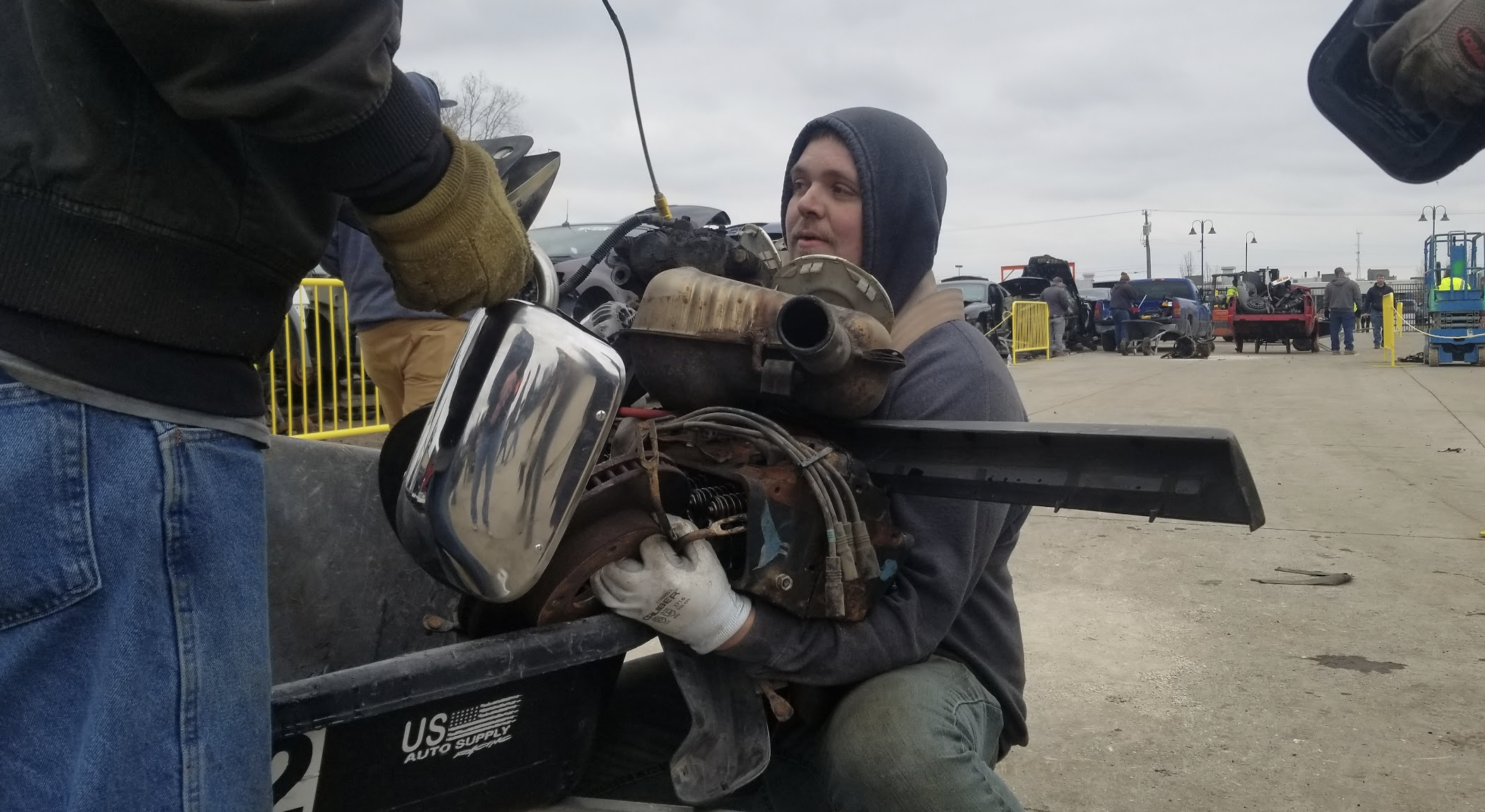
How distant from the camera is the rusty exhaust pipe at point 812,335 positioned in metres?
1.45

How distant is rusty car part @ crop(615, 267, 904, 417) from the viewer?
153 cm

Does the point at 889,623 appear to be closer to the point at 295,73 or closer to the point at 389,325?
the point at 295,73

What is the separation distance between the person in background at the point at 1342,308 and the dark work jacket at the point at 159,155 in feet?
69.8

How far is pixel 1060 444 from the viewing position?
1.39 m

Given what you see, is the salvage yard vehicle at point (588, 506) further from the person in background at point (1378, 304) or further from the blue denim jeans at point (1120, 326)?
the person in background at point (1378, 304)

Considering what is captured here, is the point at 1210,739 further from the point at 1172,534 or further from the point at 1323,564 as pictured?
the point at 1172,534

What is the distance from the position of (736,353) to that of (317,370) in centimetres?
609

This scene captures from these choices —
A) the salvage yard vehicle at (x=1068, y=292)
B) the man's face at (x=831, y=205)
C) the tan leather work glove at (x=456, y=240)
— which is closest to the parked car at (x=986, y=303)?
the salvage yard vehicle at (x=1068, y=292)

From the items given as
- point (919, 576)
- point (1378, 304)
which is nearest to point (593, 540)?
point (919, 576)

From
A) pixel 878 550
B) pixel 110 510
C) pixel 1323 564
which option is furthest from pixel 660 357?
pixel 1323 564

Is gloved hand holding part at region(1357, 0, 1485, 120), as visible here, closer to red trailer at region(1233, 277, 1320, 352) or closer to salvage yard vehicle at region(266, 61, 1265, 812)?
salvage yard vehicle at region(266, 61, 1265, 812)

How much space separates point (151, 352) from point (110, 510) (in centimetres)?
14

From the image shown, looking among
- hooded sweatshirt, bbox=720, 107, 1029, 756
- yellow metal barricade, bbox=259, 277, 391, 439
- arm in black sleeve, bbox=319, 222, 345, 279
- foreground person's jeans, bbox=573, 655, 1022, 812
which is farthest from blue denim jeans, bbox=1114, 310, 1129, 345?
foreground person's jeans, bbox=573, 655, 1022, 812

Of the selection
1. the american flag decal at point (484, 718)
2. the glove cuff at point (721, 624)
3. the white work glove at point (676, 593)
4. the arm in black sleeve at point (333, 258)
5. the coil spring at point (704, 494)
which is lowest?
the american flag decal at point (484, 718)
